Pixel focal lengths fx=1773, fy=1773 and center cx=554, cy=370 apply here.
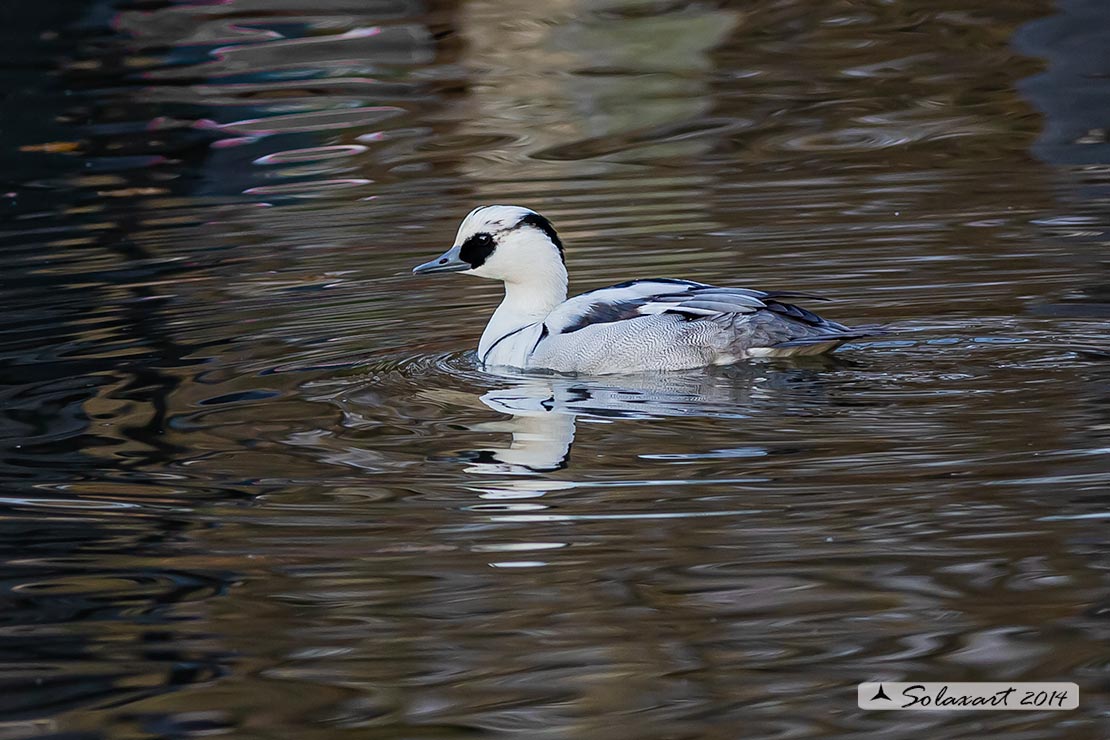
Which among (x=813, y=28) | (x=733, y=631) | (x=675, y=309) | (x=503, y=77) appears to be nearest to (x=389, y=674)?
(x=733, y=631)

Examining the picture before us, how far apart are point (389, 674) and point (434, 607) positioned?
376 millimetres

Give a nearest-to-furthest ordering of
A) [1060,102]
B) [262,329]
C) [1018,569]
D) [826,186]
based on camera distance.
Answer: [1018,569]
[262,329]
[826,186]
[1060,102]

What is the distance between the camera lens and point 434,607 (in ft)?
14.1

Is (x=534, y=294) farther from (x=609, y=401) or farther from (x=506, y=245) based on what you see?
(x=609, y=401)

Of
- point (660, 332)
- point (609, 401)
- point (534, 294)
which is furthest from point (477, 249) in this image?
point (609, 401)

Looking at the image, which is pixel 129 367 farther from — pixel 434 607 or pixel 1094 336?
pixel 1094 336

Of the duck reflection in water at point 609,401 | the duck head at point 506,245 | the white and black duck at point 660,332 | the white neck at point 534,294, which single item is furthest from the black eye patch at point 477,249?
the duck reflection in water at point 609,401

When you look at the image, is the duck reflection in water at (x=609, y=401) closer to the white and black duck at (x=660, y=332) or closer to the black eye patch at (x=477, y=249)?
the white and black duck at (x=660, y=332)

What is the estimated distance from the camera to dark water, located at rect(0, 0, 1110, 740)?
3.87 metres

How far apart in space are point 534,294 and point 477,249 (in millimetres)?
291

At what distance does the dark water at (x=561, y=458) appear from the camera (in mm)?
3867

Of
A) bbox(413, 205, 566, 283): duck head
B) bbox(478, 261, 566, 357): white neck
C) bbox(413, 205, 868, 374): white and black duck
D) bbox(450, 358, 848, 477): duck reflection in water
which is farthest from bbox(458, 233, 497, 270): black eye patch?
bbox(450, 358, 848, 477): duck reflection in water

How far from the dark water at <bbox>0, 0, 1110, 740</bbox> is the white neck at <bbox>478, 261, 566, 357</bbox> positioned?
26 centimetres

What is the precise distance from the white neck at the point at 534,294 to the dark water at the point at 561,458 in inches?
10.3
